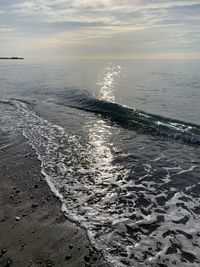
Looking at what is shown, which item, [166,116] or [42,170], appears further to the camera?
[166,116]

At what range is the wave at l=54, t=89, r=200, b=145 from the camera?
708 inches

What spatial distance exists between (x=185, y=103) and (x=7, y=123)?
14.8 m

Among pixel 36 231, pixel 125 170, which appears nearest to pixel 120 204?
pixel 36 231

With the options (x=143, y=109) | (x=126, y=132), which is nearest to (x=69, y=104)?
(x=143, y=109)

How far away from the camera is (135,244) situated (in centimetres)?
776

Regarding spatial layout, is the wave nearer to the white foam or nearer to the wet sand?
the white foam

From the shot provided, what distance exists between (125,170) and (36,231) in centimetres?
518

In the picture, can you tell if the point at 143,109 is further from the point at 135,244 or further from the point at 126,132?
the point at 135,244

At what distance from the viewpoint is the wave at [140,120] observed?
59.0 ft

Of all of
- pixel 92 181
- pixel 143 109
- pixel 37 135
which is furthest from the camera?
pixel 143 109

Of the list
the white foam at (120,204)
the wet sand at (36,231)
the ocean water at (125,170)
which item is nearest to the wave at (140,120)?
the ocean water at (125,170)

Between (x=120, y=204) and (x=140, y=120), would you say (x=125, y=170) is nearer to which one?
(x=120, y=204)

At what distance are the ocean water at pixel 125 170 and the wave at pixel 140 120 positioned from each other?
0.06m

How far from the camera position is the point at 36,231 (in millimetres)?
8164
